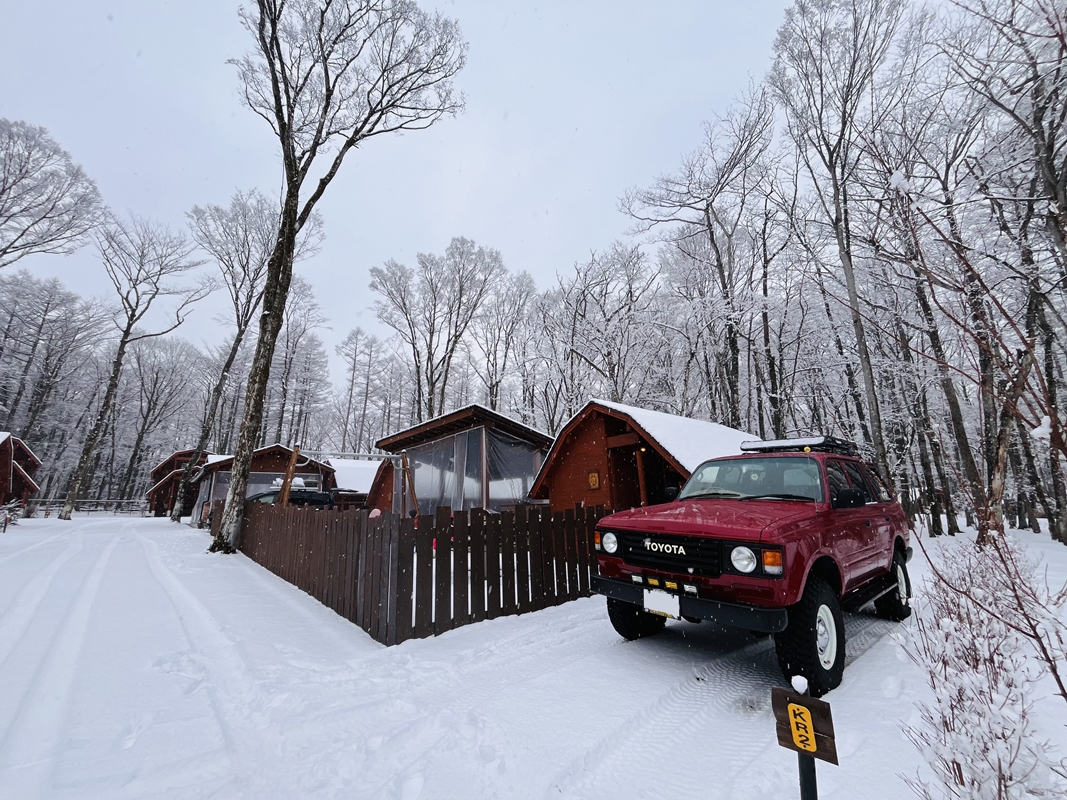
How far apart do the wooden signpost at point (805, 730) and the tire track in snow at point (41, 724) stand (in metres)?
3.95

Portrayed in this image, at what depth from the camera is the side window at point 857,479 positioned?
5.53 meters

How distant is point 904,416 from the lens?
59.3 feet

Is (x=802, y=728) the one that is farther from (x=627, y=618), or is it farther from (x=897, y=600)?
Result: (x=897, y=600)

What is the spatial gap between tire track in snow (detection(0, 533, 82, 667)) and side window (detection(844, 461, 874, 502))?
28.0 feet

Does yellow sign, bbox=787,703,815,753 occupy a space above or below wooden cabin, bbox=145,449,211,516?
below

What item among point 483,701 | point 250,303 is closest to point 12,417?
point 250,303

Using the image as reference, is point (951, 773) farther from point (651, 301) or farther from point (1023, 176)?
point (651, 301)

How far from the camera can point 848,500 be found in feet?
15.0

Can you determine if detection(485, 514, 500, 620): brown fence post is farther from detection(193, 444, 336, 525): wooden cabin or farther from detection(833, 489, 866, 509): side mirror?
detection(193, 444, 336, 525): wooden cabin

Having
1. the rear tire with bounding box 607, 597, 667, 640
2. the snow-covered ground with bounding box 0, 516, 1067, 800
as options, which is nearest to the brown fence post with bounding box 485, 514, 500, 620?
the snow-covered ground with bounding box 0, 516, 1067, 800

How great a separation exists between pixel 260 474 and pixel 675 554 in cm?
2421

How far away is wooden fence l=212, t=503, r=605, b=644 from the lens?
511 cm

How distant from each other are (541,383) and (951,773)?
24.2 meters

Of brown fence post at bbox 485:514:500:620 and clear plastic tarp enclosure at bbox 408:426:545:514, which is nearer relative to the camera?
brown fence post at bbox 485:514:500:620
